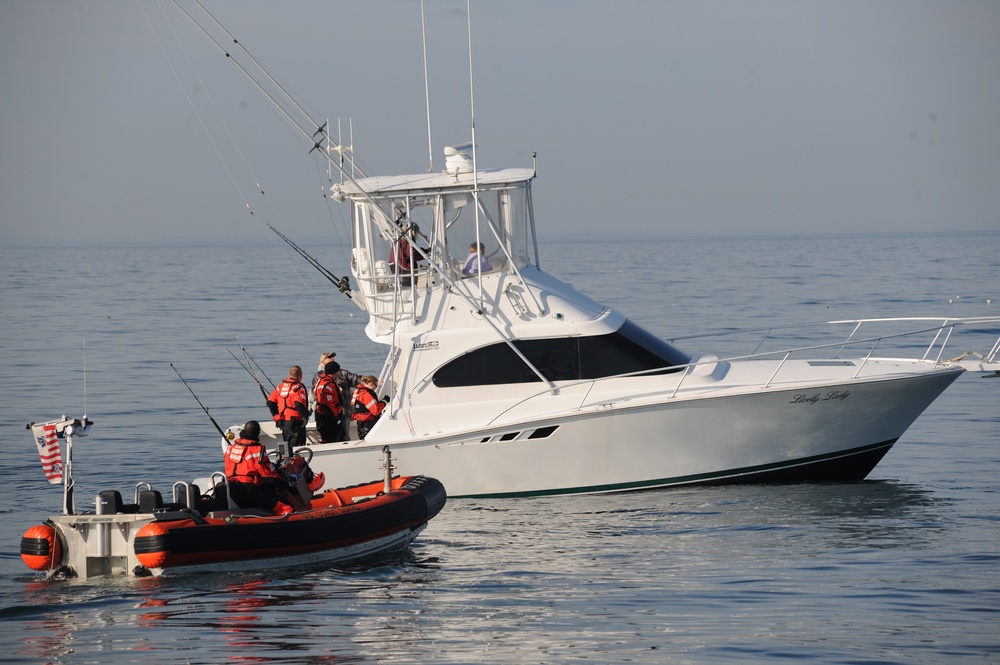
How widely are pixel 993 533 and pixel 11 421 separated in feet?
46.0

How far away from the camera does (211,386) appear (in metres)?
21.2

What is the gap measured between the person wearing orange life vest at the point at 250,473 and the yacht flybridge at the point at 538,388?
1414mm

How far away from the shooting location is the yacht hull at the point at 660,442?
39.0 ft

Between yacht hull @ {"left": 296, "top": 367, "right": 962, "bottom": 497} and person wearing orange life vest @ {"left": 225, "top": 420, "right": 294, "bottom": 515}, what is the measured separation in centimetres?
137

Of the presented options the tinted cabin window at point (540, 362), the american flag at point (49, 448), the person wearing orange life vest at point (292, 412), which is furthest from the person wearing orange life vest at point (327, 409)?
the american flag at point (49, 448)

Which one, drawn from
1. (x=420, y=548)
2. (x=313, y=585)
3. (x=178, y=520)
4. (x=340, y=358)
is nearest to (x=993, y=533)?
(x=420, y=548)

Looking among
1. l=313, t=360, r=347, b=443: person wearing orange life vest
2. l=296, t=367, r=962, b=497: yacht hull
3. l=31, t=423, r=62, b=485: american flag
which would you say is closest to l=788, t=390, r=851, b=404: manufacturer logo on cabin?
l=296, t=367, r=962, b=497: yacht hull

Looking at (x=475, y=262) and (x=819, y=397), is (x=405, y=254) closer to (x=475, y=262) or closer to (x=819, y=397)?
(x=475, y=262)

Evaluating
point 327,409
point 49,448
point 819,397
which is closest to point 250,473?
point 49,448

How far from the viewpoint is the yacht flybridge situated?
1195 centimetres

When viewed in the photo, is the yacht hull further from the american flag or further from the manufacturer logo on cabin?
the american flag

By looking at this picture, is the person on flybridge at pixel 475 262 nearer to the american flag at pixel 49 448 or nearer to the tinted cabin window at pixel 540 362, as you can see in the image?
the tinted cabin window at pixel 540 362

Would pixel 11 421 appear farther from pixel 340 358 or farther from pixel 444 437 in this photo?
pixel 444 437

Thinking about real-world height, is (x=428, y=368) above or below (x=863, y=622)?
above
